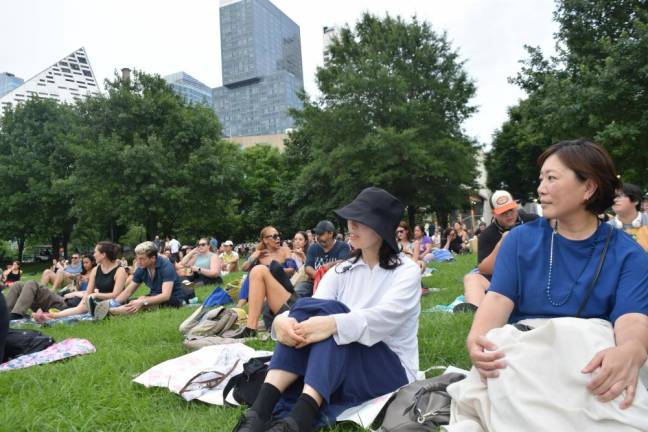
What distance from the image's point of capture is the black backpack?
17.3ft

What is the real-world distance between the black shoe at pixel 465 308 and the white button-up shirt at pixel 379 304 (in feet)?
8.72

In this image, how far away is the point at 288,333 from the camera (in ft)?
9.35

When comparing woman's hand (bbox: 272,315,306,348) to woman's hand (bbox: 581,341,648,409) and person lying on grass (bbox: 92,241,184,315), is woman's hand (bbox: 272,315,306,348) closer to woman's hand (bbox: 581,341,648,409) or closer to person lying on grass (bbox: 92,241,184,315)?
woman's hand (bbox: 581,341,648,409)

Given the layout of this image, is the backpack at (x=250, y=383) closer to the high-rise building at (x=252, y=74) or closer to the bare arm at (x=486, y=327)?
the bare arm at (x=486, y=327)

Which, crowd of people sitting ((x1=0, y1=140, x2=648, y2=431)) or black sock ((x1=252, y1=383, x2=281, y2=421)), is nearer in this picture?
crowd of people sitting ((x1=0, y1=140, x2=648, y2=431))

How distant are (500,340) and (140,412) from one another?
2548 mm

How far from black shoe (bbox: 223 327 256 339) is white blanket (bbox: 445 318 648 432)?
3.82 m

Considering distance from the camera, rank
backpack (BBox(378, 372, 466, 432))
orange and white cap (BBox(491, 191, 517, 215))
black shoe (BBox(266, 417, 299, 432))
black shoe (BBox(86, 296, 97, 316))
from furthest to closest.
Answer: black shoe (BBox(86, 296, 97, 316))
orange and white cap (BBox(491, 191, 517, 215))
backpack (BBox(378, 372, 466, 432))
black shoe (BBox(266, 417, 299, 432))

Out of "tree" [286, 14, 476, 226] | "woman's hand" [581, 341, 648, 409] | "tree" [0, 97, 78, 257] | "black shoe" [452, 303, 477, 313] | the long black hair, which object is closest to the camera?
"woman's hand" [581, 341, 648, 409]

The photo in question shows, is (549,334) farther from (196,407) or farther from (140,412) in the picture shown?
(140,412)

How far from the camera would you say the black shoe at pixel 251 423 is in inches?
104

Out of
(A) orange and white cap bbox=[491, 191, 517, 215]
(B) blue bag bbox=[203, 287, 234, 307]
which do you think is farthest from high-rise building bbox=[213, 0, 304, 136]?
(A) orange and white cap bbox=[491, 191, 517, 215]

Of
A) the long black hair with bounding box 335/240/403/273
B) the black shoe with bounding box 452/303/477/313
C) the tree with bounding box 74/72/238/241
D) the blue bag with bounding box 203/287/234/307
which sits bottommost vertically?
the blue bag with bounding box 203/287/234/307

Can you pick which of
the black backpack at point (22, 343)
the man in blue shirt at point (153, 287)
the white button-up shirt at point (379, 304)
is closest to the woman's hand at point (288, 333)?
the white button-up shirt at point (379, 304)
